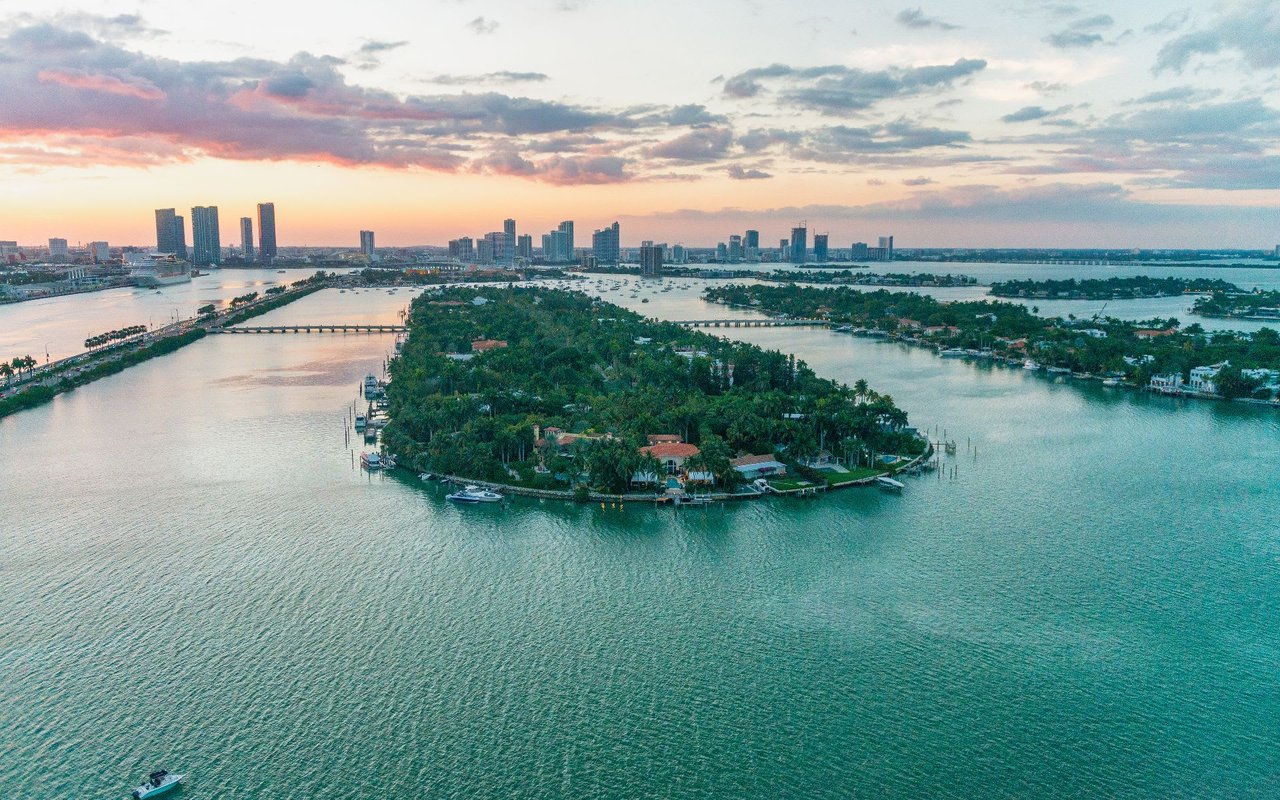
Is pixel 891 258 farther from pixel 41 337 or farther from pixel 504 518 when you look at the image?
pixel 504 518

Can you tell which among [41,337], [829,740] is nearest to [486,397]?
[829,740]

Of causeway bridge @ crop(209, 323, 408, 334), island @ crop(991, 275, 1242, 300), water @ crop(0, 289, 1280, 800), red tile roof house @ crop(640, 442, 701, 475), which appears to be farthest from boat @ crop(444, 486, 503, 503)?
island @ crop(991, 275, 1242, 300)

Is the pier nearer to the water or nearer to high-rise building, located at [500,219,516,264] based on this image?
the water

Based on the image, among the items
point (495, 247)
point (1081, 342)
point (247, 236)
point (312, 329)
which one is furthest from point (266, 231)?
point (1081, 342)

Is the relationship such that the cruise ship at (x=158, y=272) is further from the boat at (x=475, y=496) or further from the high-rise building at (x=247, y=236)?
the boat at (x=475, y=496)

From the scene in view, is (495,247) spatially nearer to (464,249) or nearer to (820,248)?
(464,249)

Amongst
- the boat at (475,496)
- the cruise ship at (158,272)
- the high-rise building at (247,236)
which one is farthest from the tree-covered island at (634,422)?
the high-rise building at (247,236)
